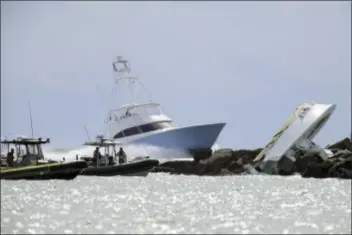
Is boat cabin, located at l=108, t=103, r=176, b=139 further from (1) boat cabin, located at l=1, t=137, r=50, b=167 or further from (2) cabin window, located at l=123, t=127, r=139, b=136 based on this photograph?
(1) boat cabin, located at l=1, t=137, r=50, b=167

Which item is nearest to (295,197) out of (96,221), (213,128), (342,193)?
(342,193)

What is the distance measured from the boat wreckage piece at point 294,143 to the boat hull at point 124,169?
11865 millimetres

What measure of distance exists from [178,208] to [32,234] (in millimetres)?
7942

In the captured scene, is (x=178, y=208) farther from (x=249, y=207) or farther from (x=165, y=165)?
(x=165, y=165)

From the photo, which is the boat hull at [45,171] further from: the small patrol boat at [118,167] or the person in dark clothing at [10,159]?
the small patrol boat at [118,167]

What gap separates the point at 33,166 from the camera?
37.1 m

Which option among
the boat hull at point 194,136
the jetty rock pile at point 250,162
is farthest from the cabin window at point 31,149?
the boat hull at point 194,136

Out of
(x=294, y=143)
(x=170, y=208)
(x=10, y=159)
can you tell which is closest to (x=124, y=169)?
(x=10, y=159)

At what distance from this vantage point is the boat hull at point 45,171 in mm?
36500

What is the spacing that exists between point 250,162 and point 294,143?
177 inches

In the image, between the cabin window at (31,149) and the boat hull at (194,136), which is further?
the boat hull at (194,136)

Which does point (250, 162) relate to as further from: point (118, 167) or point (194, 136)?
point (194, 136)

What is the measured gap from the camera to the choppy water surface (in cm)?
2064

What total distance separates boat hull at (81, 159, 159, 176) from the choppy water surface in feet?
11.0
